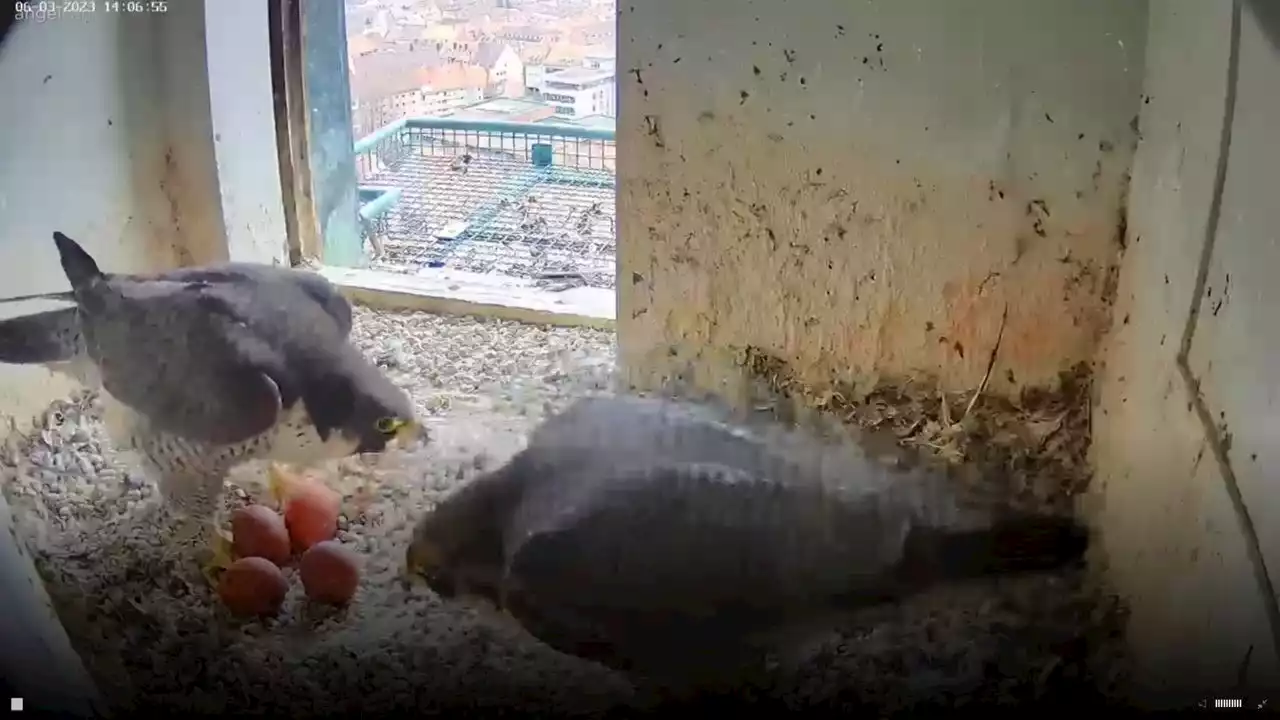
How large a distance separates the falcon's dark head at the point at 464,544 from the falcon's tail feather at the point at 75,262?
270mm

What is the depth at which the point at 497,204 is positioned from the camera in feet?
2.33

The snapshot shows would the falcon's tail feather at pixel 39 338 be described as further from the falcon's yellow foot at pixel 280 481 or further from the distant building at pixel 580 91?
the distant building at pixel 580 91

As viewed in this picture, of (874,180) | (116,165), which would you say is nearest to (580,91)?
(874,180)

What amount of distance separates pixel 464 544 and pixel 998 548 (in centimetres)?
31

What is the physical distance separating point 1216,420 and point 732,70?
365mm

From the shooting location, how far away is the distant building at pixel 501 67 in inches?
26.0

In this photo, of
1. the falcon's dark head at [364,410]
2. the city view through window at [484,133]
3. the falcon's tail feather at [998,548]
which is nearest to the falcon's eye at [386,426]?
the falcon's dark head at [364,410]

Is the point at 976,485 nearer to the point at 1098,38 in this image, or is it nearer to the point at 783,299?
the point at 783,299

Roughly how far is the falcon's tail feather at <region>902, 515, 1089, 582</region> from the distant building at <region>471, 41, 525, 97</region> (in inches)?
14.2

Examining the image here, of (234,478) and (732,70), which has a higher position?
(732,70)

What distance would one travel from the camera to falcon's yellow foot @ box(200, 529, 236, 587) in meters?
0.69

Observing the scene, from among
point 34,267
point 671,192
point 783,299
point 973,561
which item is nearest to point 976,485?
point 973,561

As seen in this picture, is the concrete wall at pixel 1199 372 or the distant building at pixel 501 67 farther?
the distant building at pixel 501 67

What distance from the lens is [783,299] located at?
735mm
